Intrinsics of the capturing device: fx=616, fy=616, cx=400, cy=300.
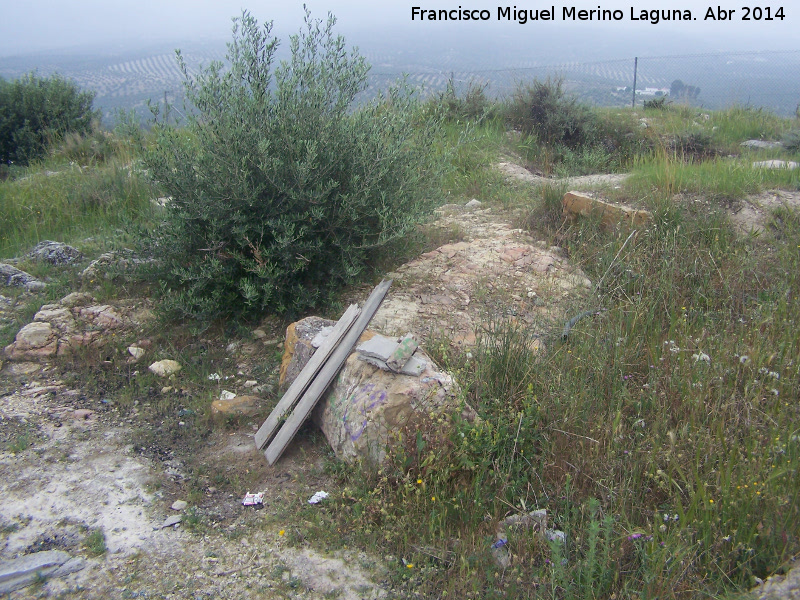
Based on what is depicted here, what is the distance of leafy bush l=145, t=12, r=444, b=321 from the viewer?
416cm

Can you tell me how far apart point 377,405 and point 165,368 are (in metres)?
1.77

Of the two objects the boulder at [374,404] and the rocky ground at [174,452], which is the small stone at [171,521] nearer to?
the rocky ground at [174,452]

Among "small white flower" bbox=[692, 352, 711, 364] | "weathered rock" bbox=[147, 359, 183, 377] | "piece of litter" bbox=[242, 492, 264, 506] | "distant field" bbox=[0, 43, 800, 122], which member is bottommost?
"piece of litter" bbox=[242, 492, 264, 506]

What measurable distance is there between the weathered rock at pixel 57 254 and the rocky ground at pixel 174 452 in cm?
14

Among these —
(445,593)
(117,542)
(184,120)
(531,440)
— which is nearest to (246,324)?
(184,120)

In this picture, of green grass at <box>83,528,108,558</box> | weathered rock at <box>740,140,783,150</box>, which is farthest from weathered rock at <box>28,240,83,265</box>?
weathered rock at <box>740,140,783,150</box>

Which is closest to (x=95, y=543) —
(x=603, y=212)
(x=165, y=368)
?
(x=165, y=368)

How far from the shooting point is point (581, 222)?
5445 mm

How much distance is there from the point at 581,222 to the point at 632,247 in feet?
2.49

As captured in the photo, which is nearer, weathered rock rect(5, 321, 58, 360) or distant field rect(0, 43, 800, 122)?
weathered rock rect(5, 321, 58, 360)

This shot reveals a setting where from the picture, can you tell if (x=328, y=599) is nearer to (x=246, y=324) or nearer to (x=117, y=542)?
(x=117, y=542)

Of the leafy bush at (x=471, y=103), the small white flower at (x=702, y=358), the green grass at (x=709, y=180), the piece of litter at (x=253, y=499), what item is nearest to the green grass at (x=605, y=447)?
the small white flower at (x=702, y=358)

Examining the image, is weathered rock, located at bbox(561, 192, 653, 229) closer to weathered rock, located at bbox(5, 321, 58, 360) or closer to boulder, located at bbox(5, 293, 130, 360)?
boulder, located at bbox(5, 293, 130, 360)

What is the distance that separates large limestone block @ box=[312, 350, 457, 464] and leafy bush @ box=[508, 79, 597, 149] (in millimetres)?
7056
